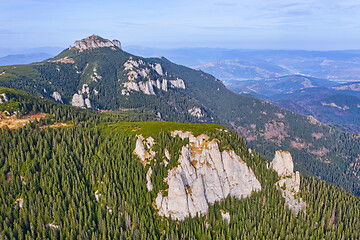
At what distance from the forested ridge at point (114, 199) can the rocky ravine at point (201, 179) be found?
3973mm

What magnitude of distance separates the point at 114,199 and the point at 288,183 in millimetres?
97592

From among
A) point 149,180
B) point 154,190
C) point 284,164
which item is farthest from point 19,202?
point 284,164

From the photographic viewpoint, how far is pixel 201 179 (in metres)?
113

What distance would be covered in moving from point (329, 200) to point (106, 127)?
502 feet

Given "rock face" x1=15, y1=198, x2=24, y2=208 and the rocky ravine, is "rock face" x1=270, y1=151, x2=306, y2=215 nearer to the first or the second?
the rocky ravine

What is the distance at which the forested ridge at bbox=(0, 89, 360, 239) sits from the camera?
96188 mm

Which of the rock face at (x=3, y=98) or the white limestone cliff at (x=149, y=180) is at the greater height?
the rock face at (x=3, y=98)

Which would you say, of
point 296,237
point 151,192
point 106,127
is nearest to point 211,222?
point 151,192

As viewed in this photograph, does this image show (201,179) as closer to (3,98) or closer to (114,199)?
(114,199)

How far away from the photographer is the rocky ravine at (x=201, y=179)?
107688 millimetres

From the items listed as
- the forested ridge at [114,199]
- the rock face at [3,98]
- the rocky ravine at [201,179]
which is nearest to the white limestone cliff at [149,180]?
the rocky ravine at [201,179]

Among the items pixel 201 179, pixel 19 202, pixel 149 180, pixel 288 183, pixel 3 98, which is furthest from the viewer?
pixel 3 98

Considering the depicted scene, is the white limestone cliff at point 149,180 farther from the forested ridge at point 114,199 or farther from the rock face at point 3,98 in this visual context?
the rock face at point 3,98

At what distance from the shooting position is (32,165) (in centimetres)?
11238
